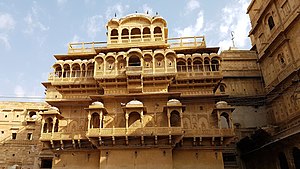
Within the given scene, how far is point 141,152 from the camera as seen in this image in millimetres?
18797

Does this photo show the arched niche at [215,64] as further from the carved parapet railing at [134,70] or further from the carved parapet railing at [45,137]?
the carved parapet railing at [45,137]

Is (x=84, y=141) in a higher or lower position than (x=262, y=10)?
lower

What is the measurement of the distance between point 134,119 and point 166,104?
10.1 feet

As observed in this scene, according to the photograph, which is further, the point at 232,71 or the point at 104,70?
the point at 232,71

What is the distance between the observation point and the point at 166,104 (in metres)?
20.4

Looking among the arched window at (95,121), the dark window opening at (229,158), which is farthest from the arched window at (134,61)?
the dark window opening at (229,158)

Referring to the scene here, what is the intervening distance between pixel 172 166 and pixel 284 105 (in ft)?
45.1

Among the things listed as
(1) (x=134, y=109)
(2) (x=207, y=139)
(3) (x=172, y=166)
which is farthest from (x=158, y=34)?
(3) (x=172, y=166)

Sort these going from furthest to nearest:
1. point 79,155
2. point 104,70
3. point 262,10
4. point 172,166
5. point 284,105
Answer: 1. point 262,10
2. point 284,105
3. point 104,70
4. point 79,155
5. point 172,166

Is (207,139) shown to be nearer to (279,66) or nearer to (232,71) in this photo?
(279,66)

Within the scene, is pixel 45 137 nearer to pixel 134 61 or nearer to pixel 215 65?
pixel 134 61

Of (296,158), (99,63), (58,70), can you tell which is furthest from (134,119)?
(296,158)

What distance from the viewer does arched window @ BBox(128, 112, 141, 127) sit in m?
19.9

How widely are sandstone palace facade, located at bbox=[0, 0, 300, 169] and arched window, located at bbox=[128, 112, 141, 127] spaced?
86 millimetres
